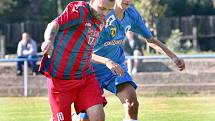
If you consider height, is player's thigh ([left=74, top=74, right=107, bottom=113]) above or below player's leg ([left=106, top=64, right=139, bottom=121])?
above

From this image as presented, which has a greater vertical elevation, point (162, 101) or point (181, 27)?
point (162, 101)

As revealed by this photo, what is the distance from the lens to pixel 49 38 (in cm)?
743

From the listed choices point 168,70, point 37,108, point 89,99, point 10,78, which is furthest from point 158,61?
point 89,99

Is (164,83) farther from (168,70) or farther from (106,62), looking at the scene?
(106,62)

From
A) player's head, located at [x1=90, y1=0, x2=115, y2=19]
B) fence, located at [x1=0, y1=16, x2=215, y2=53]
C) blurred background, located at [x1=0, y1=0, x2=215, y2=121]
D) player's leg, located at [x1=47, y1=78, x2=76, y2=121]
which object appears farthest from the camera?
fence, located at [x1=0, y1=16, x2=215, y2=53]

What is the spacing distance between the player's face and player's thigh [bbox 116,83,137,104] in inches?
72.0

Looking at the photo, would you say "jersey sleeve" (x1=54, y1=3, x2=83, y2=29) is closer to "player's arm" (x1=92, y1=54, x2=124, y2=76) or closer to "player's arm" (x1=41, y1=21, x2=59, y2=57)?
"player's arm" (x1=41, y1=21, x2=59, y2=57)

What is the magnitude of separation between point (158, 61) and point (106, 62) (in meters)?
14.1

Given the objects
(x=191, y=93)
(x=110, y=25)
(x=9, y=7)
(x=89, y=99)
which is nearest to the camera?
(x=89, y=99)

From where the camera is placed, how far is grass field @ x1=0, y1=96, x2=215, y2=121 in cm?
1379

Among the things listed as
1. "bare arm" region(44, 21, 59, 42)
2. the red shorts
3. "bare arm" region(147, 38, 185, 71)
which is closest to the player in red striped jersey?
the red shorts

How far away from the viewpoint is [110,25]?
9.66 metres

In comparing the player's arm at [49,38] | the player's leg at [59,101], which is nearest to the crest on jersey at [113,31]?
the player's leg at [59,101]

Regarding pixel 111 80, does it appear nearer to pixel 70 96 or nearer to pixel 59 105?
pixel 70 96
